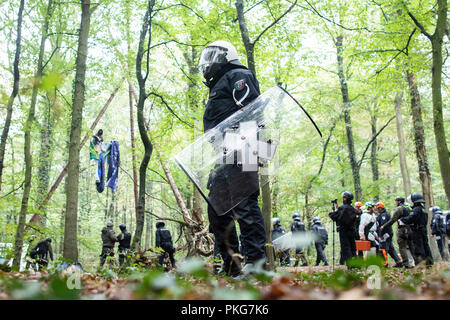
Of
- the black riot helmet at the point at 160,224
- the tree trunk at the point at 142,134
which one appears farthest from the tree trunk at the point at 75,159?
the black riot helmet at the point at 160,224

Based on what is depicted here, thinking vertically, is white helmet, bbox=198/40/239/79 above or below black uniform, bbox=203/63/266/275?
above

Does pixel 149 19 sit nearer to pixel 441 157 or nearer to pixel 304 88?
pixel 441 157

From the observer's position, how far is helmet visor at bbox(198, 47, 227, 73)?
473cm

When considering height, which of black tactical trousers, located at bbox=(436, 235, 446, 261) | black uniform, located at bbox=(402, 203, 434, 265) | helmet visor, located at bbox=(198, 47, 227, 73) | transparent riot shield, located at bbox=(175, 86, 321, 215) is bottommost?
black tactical trousers, located at bbox=(436, 235, 446, 261)

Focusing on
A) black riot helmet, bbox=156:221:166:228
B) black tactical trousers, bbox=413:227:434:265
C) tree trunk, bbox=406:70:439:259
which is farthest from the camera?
tree trunk, bbox=406:70:439:259

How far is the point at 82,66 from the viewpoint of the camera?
27.0ft

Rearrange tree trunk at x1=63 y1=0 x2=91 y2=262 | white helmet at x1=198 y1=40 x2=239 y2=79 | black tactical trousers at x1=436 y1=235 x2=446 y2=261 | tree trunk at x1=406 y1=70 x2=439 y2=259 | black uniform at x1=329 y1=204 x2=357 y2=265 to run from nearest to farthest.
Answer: white helmet at x1=198 y1=40 x2=239 y2=79 → tree trunk at x1=63 y1=0 x2=91 y2=262 → black uniform at x1=329 y1=204 x2=357 y2=265 → tree trunk at x1=406 y1=70 x2=439 y2=259 → black tactical trousers at x1=436 y1=235 x2=446 y2=261

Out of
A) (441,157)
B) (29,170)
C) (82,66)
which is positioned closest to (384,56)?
(441,157)

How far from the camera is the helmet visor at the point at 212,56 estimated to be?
473 cm

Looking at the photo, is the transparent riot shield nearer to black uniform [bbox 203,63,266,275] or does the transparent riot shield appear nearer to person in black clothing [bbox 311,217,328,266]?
black uniform [bbox 203,63,266,275]

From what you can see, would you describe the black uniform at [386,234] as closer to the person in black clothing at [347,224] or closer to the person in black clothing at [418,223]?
the person in black clothing at [347,224]

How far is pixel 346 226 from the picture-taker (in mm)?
10164

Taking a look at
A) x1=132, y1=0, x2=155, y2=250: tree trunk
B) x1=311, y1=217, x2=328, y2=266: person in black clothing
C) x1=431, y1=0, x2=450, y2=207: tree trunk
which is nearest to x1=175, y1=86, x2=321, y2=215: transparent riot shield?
x1=431, y1=0, x2=450, y2=207: tree trunk

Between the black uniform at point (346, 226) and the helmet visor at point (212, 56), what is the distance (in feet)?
21.0
